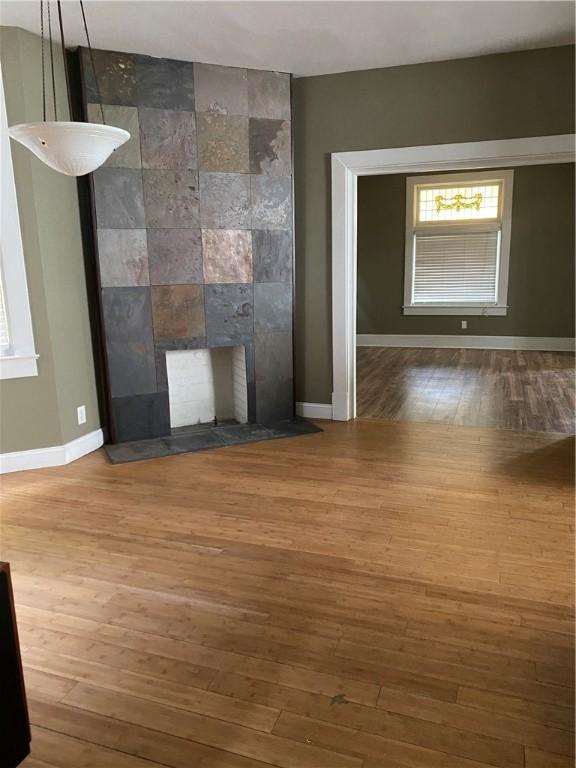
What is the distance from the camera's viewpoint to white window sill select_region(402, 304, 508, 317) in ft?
28.2

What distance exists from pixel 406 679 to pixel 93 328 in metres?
3.42

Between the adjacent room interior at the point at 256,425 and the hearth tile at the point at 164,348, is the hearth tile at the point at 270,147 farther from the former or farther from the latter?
the hearth tile at the point at 164,348

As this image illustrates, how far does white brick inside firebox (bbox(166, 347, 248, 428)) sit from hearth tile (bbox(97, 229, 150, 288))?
2.43 ft

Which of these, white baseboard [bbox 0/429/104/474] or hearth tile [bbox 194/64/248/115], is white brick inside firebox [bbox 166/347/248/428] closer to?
white baseboard [bbox 0/429/104/474]

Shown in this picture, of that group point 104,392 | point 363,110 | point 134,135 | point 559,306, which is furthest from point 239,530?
point 559,306

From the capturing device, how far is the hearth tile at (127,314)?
4281 millimetres

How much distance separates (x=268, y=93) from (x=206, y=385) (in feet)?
8.03

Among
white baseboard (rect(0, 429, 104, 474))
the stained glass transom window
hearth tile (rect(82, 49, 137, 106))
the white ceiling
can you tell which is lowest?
white baseboard (rect(0, 429, 104, 474))

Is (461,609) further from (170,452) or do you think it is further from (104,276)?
(104,276)

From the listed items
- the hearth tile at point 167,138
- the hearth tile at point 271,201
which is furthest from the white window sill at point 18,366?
the hearth tile at point 271,201

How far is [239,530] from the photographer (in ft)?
10.1

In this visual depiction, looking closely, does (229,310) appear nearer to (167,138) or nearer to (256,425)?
(256,425)

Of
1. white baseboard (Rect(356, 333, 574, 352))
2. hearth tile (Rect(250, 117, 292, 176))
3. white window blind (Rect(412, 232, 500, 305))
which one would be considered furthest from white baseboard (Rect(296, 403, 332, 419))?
white window blind (Rect(412, 232, 500, 305))

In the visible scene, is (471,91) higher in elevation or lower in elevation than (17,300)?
higher
